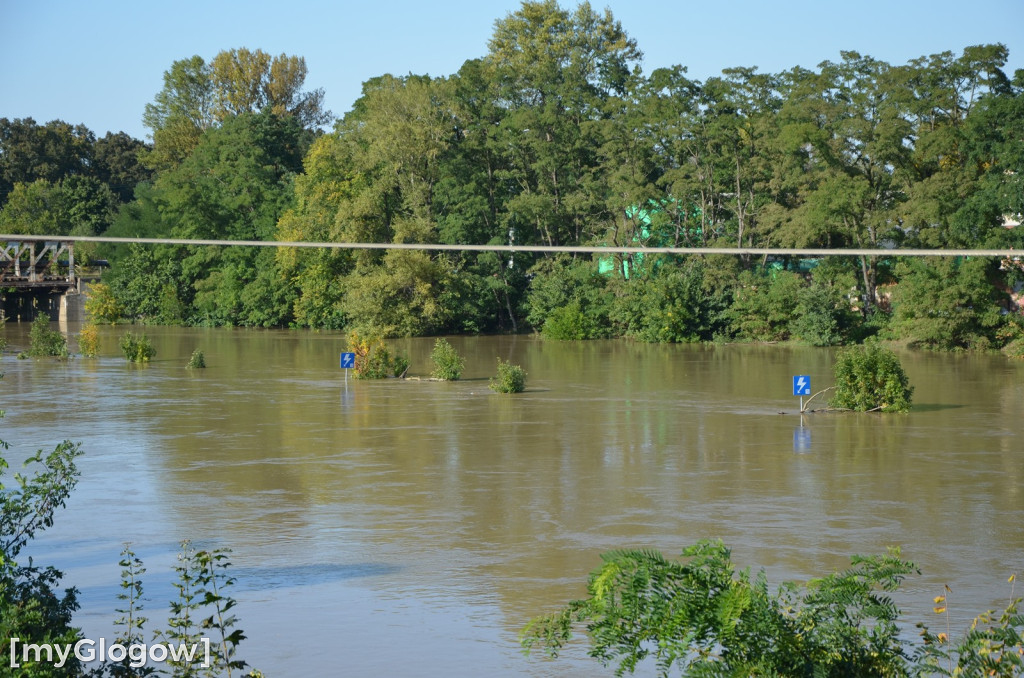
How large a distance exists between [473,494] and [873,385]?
11.3m

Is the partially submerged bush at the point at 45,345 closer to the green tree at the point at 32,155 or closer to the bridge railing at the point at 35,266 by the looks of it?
the bridge railing at the point at 35,266

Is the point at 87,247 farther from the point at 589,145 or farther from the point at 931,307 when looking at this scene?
the point at 931,307

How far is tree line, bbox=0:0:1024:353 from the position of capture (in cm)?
4266

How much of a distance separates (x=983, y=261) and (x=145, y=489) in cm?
3325

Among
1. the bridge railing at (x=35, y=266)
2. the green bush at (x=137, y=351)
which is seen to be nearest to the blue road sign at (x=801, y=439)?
the green bush at (x=137, y=351)

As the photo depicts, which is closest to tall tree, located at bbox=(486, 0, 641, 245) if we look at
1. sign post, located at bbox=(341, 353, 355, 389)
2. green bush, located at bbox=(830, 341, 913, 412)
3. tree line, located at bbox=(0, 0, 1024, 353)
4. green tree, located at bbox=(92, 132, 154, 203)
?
tree line, located at bbox=(0, 0, 1024, 353)

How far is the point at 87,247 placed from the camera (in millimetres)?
67875

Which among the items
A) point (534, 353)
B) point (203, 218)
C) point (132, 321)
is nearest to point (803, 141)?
point (534, 353)

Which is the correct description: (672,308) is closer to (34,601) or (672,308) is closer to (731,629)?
(34,601)

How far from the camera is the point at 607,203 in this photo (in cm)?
5112

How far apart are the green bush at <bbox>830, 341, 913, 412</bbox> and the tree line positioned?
17877mm

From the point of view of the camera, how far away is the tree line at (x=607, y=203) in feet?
A: 140

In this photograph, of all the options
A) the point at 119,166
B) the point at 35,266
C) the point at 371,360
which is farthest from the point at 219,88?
the point at 371,360

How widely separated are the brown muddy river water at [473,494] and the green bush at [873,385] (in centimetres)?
47
